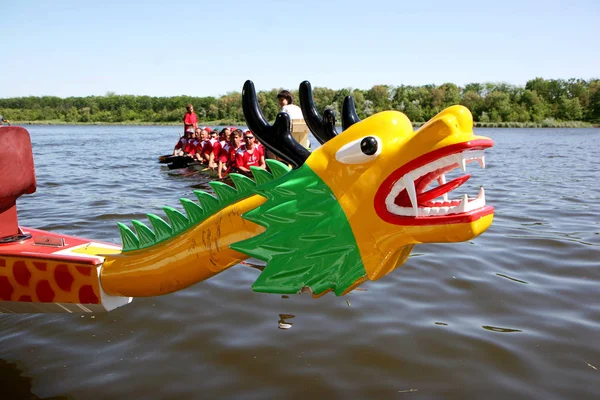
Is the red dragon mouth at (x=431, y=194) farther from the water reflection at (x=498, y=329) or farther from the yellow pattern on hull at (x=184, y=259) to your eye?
the water reflection at (x=498, y=329)

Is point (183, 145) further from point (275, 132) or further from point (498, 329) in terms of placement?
point (275, 132)

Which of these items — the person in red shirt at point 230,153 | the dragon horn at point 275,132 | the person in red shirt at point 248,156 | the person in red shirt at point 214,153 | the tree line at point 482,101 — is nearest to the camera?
the dragon horn at point 275,132

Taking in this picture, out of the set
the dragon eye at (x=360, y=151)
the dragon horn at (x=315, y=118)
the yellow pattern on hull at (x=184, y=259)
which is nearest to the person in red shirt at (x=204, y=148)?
the yellow pattern on hull at (x=184, y=259)

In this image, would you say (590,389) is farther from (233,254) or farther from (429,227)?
(233,254)

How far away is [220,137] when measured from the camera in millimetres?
12406

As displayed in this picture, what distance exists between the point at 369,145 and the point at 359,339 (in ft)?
5.80

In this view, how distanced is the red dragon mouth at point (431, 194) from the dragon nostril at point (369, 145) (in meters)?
0.11

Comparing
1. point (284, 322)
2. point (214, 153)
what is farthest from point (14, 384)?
point (214, 153)

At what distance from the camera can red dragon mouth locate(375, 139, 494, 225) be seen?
5.25 feet

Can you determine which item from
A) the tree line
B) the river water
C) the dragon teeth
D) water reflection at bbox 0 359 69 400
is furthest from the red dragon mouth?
the tree line

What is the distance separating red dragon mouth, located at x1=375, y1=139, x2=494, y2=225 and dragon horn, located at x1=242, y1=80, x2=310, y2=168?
413 mm

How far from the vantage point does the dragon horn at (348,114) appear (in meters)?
2.20

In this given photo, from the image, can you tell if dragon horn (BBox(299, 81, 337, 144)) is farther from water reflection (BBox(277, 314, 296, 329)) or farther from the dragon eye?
water reflection (BBox(277, 314, 296, 329))

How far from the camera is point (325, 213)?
1.82 metres
